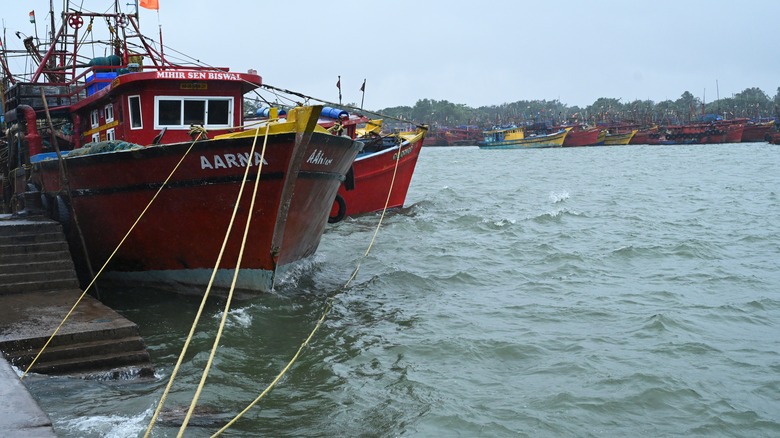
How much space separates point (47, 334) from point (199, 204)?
3179mm

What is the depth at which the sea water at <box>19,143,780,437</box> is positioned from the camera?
6.35m

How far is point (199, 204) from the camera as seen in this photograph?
9680 millimetres

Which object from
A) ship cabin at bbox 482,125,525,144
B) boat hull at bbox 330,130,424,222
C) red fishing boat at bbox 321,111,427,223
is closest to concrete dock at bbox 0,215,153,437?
red fishing boat at bbox 321,111,427,223

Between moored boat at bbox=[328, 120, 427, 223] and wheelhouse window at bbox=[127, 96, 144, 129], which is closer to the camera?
wheelhouse window at bbox=[127, 96, 144, 129]

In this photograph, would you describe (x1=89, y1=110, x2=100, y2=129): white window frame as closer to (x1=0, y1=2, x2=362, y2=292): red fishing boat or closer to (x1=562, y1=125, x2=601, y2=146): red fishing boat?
(x1=0, y1=2, x2=362, y2=292): red fishing boat

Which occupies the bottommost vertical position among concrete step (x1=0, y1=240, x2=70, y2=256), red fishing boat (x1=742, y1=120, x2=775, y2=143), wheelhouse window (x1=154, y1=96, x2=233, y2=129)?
concrete step (x1=0, y1=240, x2=70, y2=256)

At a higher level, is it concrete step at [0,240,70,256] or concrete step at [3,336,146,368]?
concrete step at [0,240,70,256]

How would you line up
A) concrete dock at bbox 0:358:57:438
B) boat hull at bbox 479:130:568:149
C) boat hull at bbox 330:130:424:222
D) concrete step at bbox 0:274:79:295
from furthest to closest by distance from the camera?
1. boat hull at bbox 479:130:568:149
2. boat hull at bbox 330:130:424:222
3. concrete step at bbox 0:274:79:295
4. concrete dock at bbox 0:358:57:438

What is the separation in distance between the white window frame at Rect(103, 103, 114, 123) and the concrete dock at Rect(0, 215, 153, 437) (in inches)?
147

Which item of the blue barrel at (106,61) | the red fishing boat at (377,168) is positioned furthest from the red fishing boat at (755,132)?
the blue barrel at (106,61)

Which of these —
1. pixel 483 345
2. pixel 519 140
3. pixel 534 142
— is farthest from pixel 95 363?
pixel 519 140

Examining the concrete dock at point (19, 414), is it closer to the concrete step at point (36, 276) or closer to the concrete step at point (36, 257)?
the concrete step at point (36, 276)

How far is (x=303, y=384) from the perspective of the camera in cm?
719

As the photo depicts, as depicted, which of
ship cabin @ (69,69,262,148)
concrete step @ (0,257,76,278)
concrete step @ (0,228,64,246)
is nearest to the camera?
concrete step @ (0,257,76,278)
